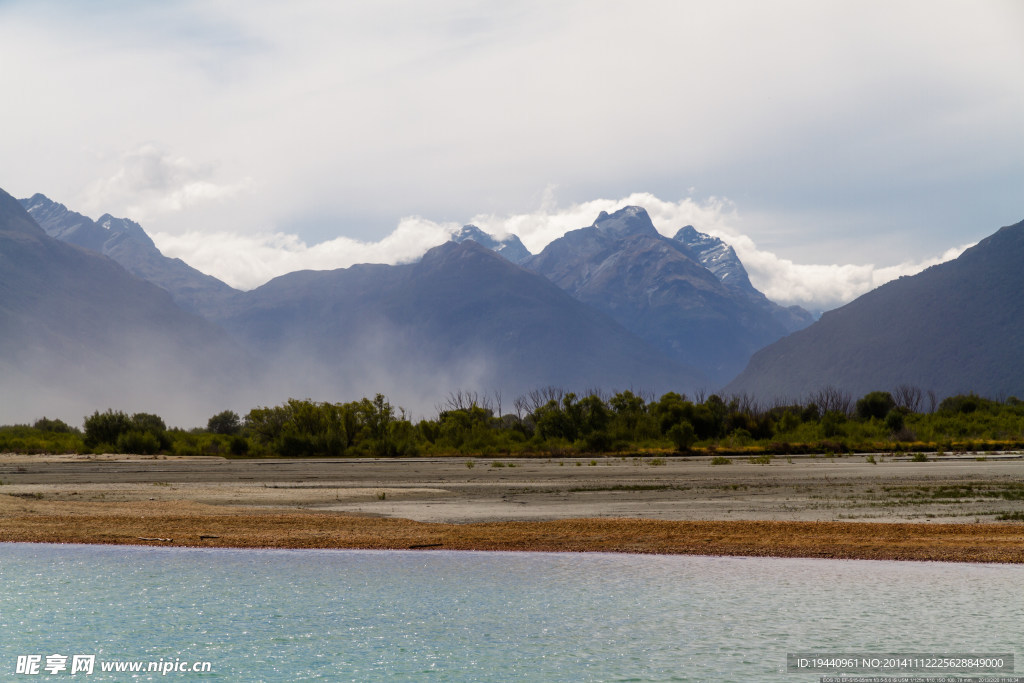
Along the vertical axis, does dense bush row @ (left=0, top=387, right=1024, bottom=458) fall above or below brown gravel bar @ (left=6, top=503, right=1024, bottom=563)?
above

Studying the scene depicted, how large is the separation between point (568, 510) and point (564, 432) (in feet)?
158

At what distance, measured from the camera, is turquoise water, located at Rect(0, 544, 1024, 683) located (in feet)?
37.0

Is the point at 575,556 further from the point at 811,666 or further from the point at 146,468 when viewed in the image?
the point at 146,468

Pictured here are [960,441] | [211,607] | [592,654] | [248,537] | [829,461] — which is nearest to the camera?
[592,654]

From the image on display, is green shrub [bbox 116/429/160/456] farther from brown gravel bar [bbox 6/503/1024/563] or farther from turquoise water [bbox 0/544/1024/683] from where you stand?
turquoise water [bbox 0/544/1024/683]

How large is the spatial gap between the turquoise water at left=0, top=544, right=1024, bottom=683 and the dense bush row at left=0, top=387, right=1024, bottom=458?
46.4 meters

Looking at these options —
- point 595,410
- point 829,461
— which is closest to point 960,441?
point 829,461

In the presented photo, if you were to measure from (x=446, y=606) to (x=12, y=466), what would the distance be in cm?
5158

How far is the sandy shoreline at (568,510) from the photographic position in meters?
20.7

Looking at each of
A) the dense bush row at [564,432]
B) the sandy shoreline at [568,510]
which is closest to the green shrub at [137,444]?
the dense bush row at [564,432]

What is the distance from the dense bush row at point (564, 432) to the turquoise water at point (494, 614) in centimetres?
4638

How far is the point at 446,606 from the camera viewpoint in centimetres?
1454

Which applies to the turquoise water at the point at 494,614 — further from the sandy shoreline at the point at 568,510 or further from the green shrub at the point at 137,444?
the green shrub at the point at 137,444

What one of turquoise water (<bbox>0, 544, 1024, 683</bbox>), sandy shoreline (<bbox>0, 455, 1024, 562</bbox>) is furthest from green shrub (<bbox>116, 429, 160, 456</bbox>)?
turquoise water (<bbox>0, 544, 1024, 683</bbox>)
